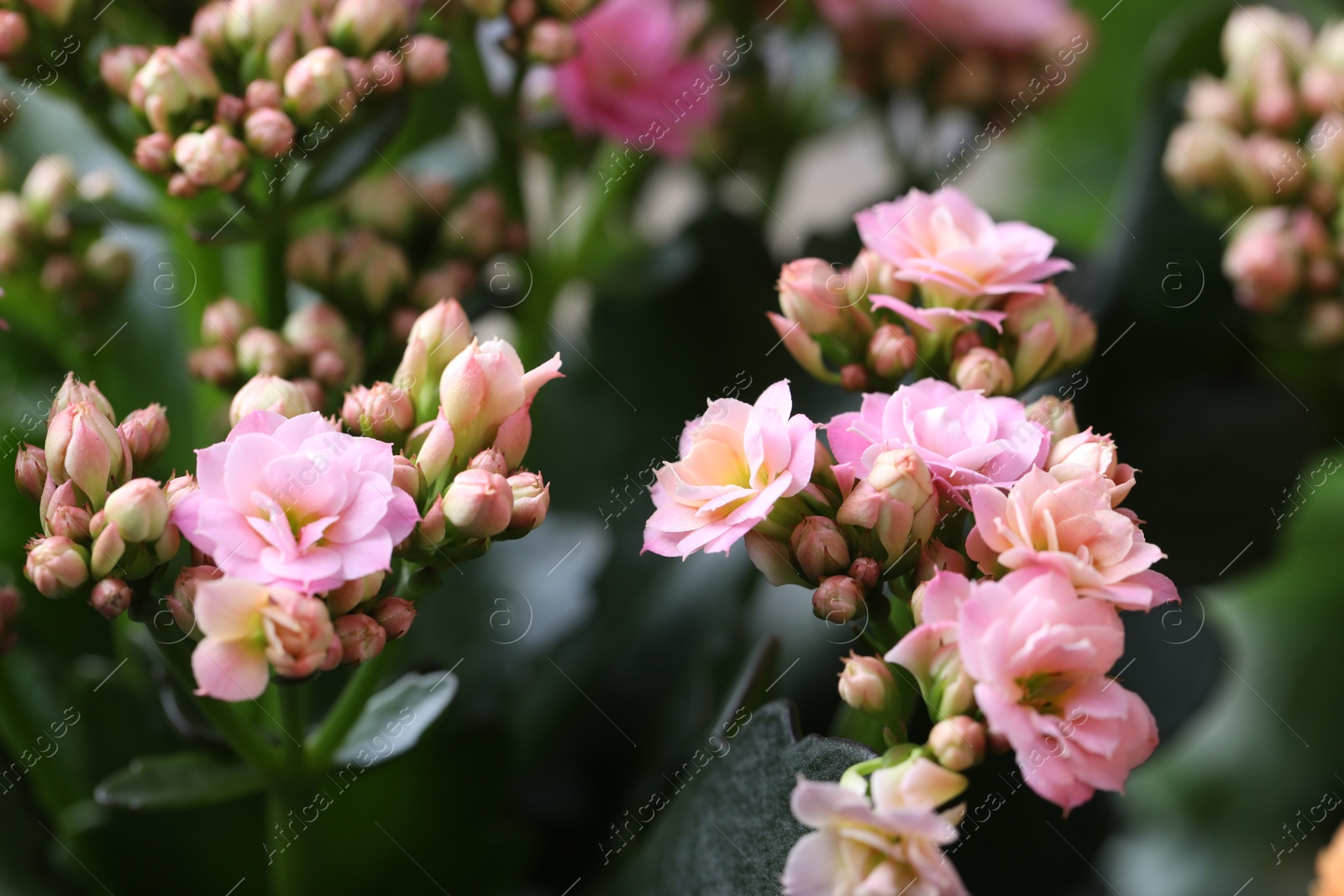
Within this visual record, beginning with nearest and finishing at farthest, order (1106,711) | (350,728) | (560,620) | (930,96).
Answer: (1106,711), (350,728), (560,620), (930,96)

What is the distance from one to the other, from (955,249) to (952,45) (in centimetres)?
37

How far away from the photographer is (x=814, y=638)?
54cm

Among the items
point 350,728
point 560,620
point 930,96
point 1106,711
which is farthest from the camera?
point 930,96

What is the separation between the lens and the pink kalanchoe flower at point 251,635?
277 millimetres

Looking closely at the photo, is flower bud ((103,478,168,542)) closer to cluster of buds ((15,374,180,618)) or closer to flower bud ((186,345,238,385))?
cluster of buds ((15,374,180,618))

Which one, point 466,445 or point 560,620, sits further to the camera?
point 560,620

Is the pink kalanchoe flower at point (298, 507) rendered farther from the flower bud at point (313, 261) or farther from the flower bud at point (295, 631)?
the flower bud at point (313, 261)

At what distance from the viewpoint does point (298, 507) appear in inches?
11.5

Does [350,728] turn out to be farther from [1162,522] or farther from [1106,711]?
[1162,522]

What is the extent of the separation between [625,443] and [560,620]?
0.40 ft

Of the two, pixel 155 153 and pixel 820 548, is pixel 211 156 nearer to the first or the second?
pixel 155 153

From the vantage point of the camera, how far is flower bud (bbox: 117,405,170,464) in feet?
1.15

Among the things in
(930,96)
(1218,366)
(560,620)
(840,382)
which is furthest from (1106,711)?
(930,96)

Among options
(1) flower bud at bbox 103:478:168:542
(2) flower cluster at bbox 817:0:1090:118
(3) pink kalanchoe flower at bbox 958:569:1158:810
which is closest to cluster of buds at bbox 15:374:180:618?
(1) flower bud at bbox 103:478:168:542
